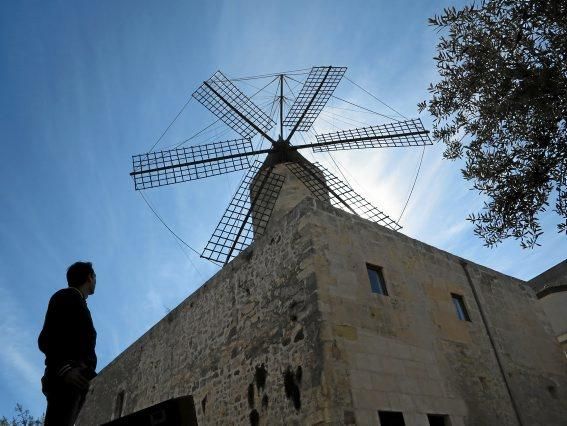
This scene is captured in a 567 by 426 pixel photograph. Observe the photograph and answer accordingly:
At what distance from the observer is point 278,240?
7.66m

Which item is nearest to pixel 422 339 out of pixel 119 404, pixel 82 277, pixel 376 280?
pixel 376 280

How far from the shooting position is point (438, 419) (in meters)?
6.61

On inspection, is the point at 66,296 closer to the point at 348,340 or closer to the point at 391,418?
the point at 348,340

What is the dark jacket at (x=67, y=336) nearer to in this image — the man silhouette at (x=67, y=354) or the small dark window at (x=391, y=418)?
the man silhouette at (x=67, y=354)

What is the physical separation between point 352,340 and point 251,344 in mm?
1886

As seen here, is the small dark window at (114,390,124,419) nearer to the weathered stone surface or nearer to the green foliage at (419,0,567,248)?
the weathered stone surface

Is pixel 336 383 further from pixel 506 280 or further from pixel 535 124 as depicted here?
pixel 506 280

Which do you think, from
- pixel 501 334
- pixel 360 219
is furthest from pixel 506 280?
pixel 360 219

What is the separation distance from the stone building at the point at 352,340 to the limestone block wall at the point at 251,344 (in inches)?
1.0

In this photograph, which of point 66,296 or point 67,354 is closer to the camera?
point 67,354

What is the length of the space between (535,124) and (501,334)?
5.62 m

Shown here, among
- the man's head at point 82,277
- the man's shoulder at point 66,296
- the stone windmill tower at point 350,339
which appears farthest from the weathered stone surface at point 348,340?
the man's shoulder at point 66,296

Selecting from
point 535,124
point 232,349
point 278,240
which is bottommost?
point 232,349

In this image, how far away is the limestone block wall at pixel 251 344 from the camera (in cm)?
616
